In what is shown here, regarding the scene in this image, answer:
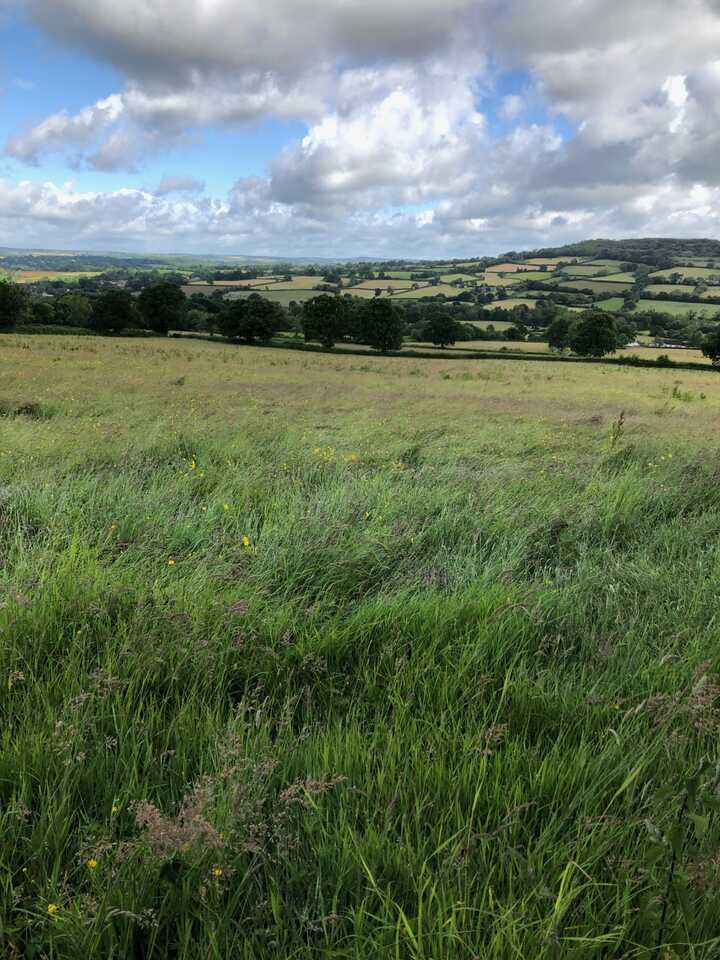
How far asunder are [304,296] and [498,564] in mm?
107780

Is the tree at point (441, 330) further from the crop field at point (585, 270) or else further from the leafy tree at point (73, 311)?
the crop field at point (585, 270)

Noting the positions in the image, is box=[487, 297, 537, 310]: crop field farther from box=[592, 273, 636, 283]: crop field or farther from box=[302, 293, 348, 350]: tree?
box=[302, 293, 348, 350]: tree

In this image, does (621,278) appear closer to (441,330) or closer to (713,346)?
(713,346)

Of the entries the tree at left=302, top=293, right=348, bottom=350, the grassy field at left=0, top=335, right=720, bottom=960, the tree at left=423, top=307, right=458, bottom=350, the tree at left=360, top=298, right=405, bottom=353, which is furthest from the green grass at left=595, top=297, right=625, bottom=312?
the grassy field at left=0, top=335, right=720, bottom=960

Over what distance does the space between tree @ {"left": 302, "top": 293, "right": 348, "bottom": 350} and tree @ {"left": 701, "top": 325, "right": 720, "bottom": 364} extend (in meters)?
45.1

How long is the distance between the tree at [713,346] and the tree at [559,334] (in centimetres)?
1828

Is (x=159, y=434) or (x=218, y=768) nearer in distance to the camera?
(x=218, y=768)

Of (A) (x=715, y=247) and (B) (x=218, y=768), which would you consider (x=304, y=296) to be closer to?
(B) (x=218, y=768)

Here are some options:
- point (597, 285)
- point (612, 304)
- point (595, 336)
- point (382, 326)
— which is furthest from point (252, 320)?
point (597, 285)

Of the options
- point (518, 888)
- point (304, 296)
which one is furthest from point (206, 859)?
point (304, 296)

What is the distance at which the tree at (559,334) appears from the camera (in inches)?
3155

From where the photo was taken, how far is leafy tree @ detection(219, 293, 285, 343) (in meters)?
68.5

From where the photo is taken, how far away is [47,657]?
2.88 m

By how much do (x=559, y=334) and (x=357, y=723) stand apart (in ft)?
286
